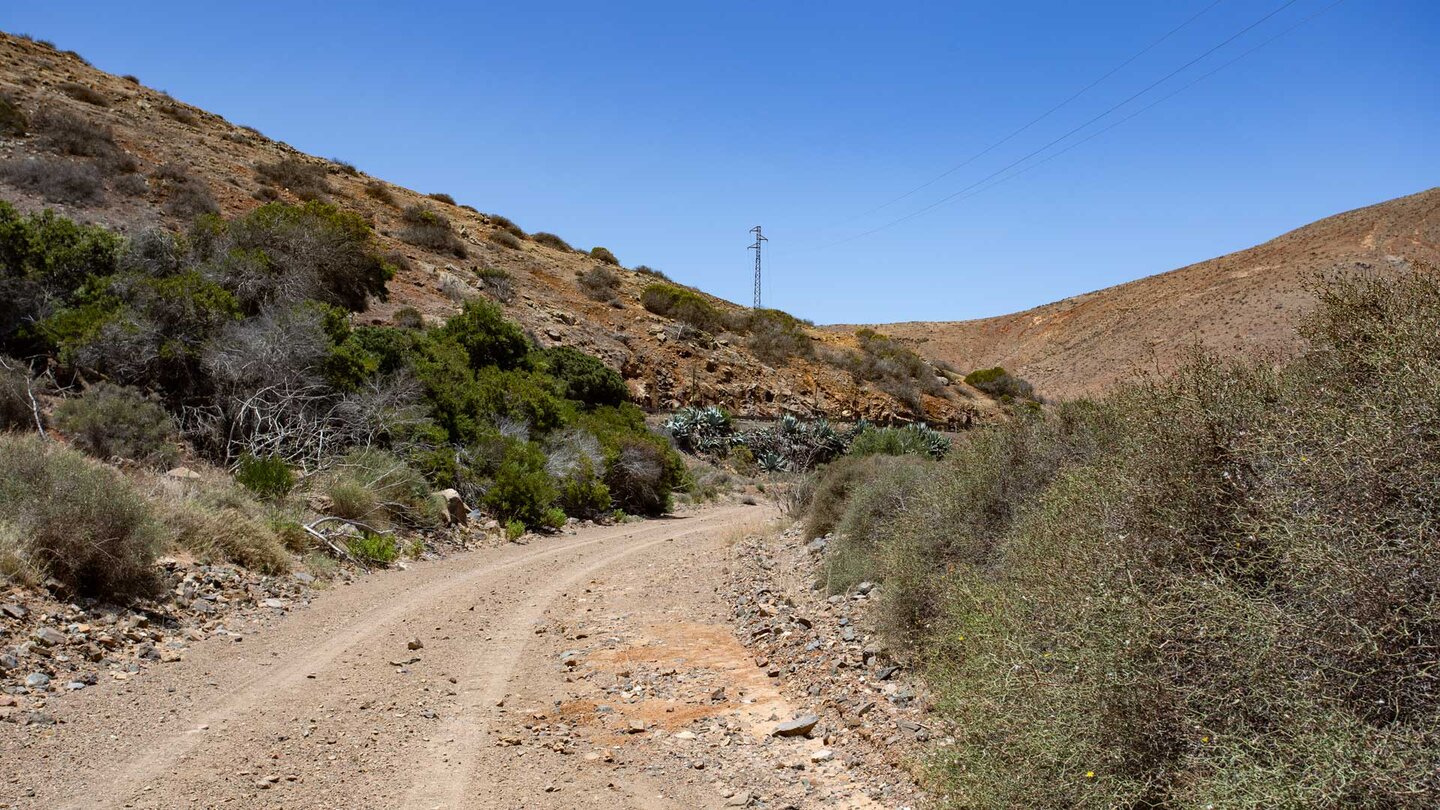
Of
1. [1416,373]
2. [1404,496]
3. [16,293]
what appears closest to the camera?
[1404,496]

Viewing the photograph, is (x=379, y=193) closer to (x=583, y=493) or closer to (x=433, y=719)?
(x=583, y=493)

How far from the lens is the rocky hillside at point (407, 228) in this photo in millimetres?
26000

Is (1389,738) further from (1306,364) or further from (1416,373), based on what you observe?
(1306,364)

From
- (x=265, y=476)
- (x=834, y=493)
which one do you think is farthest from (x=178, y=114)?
(x=834, y=493)

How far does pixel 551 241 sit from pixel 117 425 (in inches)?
1389

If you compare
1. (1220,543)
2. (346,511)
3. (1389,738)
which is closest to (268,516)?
(346,511)

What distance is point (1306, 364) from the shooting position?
460 centimetres

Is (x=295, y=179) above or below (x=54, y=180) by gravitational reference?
above

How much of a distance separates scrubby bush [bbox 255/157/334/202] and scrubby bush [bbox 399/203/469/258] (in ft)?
11.1

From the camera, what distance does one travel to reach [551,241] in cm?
4725

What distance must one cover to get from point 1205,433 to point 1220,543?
2.06 feet

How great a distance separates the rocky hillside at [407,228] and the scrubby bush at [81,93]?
4 centimetres

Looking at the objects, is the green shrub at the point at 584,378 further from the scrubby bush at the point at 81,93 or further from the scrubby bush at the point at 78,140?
the scrubby bush at the point at 81,93

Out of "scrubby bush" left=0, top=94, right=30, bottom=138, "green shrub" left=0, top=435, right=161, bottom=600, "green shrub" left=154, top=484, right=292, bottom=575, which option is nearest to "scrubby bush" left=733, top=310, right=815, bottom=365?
"scrubby bush" left=0, top=94, right=30, bottom=138
